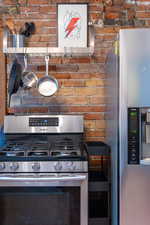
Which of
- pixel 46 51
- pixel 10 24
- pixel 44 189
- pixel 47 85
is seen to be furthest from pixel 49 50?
pixel 44 189

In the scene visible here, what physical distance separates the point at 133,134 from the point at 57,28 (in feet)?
4.10

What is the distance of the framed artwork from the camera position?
7.50 feet

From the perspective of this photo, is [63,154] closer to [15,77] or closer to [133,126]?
[133,126]

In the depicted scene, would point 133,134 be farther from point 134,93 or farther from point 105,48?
point 105,48

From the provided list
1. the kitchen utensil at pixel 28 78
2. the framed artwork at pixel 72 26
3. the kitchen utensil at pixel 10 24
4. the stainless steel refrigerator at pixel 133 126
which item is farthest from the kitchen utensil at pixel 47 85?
the stainless steel refrigerator at pixel 133 126

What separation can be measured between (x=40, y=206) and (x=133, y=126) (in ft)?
2.52

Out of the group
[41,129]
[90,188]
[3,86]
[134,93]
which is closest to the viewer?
[134,93]

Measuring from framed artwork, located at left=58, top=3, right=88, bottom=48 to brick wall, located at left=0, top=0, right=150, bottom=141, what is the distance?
57 mm

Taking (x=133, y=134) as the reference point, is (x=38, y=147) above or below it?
below

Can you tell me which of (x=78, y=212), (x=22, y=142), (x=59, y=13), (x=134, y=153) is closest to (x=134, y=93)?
(x=134, y=153)

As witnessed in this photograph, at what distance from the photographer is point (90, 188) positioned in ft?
5.79

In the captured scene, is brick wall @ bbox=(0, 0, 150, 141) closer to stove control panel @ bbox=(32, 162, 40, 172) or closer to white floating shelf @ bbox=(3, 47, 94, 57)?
white floating shelf @ bbox=(3, 47, 94, 57)

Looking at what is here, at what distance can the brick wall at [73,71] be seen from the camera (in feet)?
7.57

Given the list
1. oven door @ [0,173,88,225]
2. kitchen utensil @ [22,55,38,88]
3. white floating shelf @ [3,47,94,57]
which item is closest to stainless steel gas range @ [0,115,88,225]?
oven door @ [0,173,88,225]
